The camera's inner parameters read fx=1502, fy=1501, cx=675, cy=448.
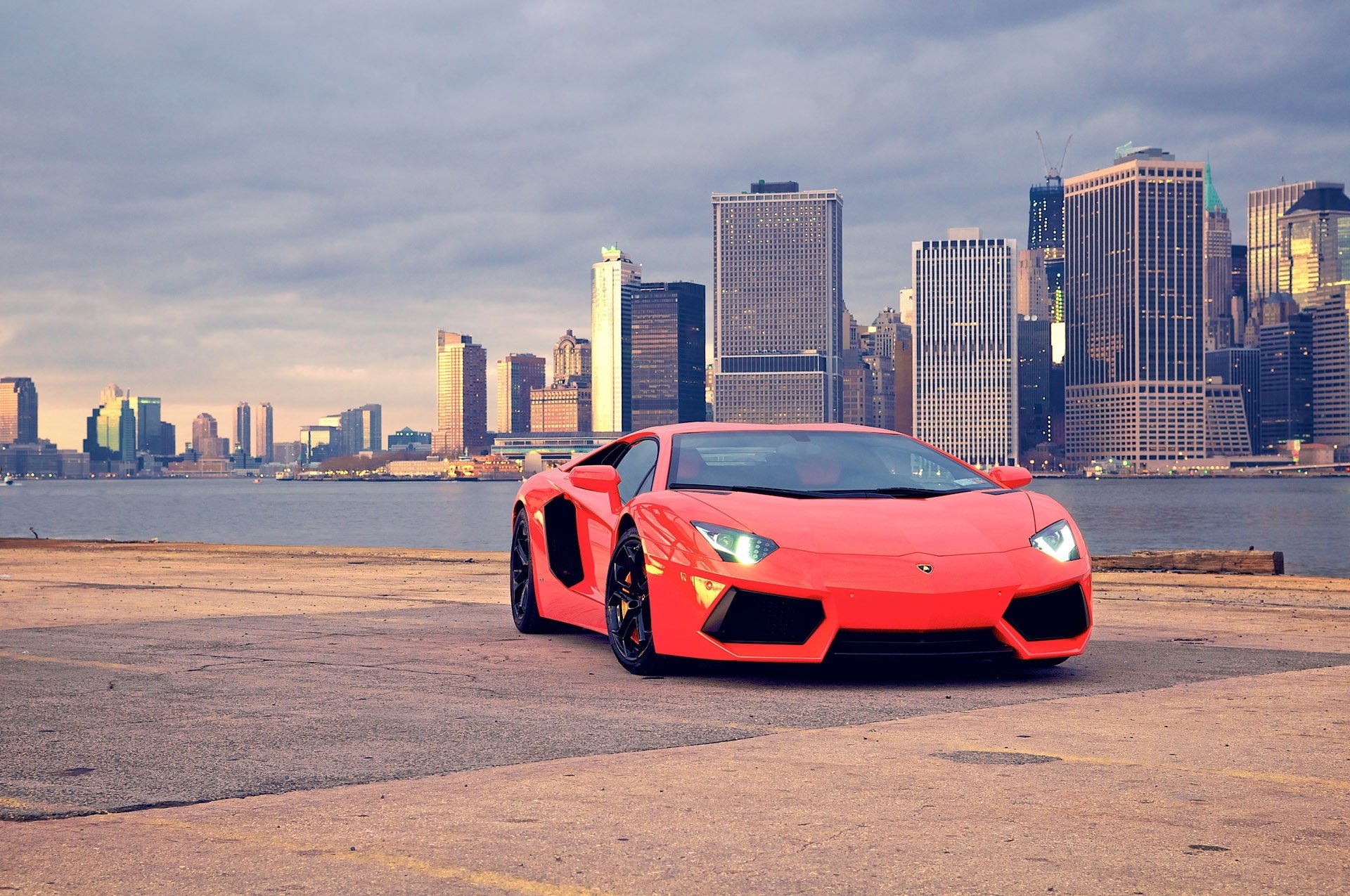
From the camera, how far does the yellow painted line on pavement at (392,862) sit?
133 inches

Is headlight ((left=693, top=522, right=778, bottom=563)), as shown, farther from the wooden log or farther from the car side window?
the wooden log

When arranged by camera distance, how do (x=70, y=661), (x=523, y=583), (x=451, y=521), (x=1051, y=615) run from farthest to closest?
(x=451, y=521) < (x=523, y=583) < (x=70, y=661) < (x=1051, y=615)

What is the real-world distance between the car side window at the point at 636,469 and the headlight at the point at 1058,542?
210 centimetres

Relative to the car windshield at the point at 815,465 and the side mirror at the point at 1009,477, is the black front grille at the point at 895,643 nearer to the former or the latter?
the car windshield at the point at 815,465

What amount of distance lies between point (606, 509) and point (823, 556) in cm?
187

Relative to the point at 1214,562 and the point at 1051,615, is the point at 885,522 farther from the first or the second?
the point at 1214,562

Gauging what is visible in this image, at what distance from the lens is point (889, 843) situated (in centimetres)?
377

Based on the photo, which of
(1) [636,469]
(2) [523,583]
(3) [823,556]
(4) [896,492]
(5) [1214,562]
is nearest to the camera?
(3) [823,556]

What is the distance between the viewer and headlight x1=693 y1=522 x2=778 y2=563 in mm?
6992

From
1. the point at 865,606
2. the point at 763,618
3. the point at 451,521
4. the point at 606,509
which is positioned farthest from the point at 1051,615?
the point at 451,521

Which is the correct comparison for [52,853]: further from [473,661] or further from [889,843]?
[473,661]

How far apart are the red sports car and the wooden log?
9124 mm

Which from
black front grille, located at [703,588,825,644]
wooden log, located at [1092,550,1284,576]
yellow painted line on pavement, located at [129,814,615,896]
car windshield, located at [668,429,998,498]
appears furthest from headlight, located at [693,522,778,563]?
wooden log, located at [1092,550,1284,576]

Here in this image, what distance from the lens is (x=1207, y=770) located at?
188 inches
